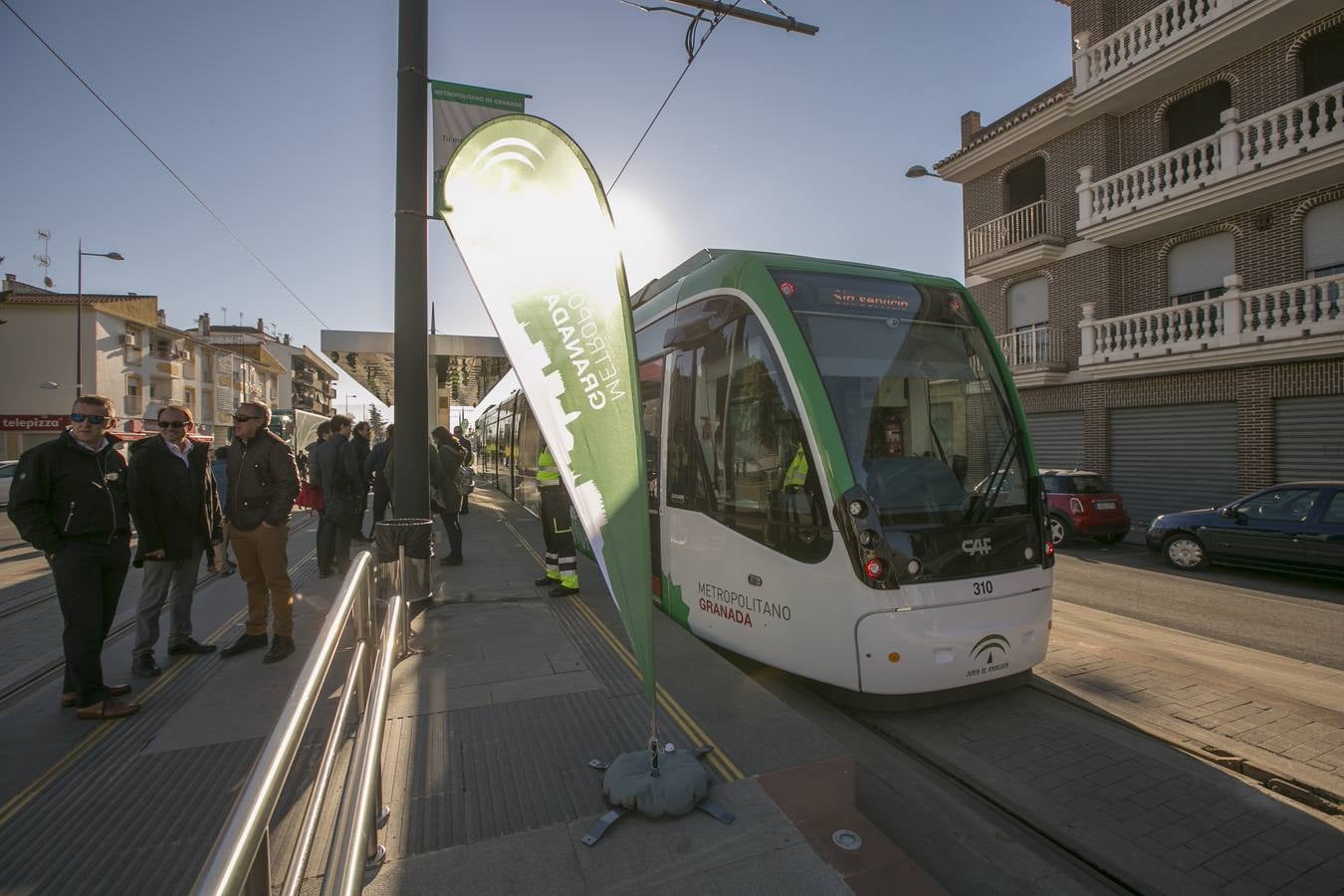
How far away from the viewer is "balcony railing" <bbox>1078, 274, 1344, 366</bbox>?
40.0ft

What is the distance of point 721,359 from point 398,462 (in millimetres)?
2798

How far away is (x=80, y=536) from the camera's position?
3973mm

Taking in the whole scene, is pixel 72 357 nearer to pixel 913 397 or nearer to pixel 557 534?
pixel 557 534

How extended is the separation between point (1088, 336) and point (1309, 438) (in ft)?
15.6

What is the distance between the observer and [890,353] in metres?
4.51

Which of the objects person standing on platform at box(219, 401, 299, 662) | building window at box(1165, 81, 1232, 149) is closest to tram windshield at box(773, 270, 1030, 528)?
person standing on platform at box(219, 401, 299, 662)

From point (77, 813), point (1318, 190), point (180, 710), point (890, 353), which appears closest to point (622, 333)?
point (890, 353)

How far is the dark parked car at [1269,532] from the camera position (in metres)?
8.70

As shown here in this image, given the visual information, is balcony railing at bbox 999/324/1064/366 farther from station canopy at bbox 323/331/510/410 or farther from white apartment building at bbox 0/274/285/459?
white apartment building at bbox 0/274/285/459

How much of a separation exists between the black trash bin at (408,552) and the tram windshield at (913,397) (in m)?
3.48

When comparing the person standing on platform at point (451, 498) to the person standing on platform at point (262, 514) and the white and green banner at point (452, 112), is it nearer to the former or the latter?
the person standing on platform at point (262, 514)

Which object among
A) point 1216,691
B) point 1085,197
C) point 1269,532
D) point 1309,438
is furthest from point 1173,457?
point 1216,691

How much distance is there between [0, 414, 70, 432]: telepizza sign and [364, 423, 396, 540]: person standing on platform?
41.1 metres

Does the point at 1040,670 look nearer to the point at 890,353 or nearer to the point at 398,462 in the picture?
the point at 890,353
